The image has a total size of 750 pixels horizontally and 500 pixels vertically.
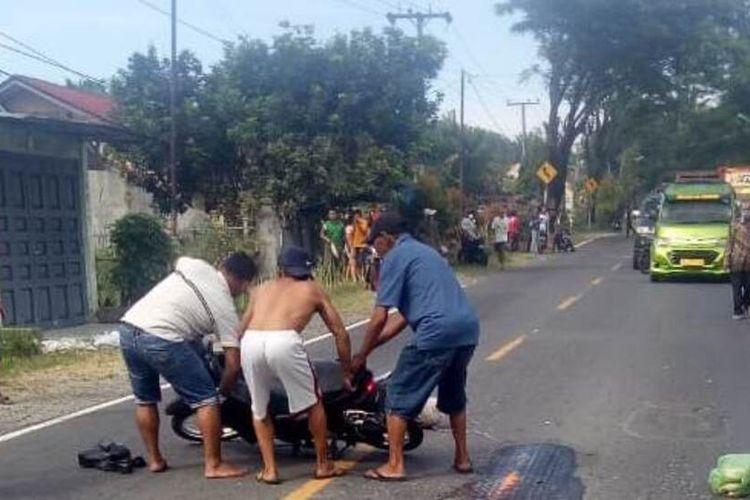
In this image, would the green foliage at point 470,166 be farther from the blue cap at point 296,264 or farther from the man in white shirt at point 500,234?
the blue cap at point 296,264

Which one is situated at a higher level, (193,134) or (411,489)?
(193,134)

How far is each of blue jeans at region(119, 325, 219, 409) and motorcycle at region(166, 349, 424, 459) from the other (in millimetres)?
297

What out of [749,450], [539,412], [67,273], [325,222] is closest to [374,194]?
[325,222]

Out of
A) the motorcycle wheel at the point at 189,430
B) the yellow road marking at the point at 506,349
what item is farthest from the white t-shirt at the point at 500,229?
the motorcycle wheel at the point at 189,430

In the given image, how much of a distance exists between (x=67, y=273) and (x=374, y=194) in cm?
1072

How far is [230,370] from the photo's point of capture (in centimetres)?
901

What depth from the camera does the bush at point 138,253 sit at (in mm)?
22188

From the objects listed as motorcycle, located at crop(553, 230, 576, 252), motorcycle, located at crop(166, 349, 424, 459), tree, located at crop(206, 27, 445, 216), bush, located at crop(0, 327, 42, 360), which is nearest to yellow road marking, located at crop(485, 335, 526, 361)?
bush, located at crop(0, 327, 42, 360)

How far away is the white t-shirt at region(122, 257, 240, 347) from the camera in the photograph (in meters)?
8.95

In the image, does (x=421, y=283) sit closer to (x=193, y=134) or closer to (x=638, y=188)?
(x=193, y=134)

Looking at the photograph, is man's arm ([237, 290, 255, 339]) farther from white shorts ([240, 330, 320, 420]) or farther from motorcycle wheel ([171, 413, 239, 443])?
motorcycle wheel ([171, 413, 239, 443])

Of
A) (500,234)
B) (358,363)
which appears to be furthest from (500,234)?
(358,363)

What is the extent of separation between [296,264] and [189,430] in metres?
2.02

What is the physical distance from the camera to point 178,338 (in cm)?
897
